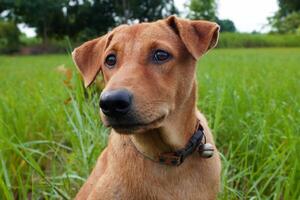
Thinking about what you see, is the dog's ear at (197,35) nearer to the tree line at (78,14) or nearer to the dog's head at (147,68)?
the dog's head at (147,68)

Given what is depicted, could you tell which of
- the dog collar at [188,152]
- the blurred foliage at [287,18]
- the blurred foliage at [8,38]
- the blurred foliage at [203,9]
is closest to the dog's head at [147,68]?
the dog collar at [188,152]

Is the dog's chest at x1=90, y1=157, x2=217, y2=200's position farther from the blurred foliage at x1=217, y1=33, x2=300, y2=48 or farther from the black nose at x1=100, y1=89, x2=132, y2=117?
the blurred foliage at x1=217, y1=33, x2=300, y2=48

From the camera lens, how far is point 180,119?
2365mm

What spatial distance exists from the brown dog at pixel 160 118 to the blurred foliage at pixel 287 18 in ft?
132

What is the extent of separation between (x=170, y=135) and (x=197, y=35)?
1.69 ft

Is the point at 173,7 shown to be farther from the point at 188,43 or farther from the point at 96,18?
the point at 188,43

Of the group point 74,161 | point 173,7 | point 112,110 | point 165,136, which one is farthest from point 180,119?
point 173,7

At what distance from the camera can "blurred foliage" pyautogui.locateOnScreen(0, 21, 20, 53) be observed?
28.6 m

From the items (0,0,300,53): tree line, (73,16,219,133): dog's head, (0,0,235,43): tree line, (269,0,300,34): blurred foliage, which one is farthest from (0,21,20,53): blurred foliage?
(73,16,219,133): dog's head

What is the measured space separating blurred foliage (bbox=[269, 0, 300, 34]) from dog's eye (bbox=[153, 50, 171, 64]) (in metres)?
40.4

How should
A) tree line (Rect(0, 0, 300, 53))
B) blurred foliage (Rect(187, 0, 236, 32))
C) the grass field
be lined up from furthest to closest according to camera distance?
1. blurred foliage (Rect(187, 0, 236, 32))
2. tree line (Rect(0, 0, 300, 53))
3. the grass field

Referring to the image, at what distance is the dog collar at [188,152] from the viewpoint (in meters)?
2.29

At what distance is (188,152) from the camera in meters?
2.33

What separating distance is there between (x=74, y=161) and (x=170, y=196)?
1151 millimetres
